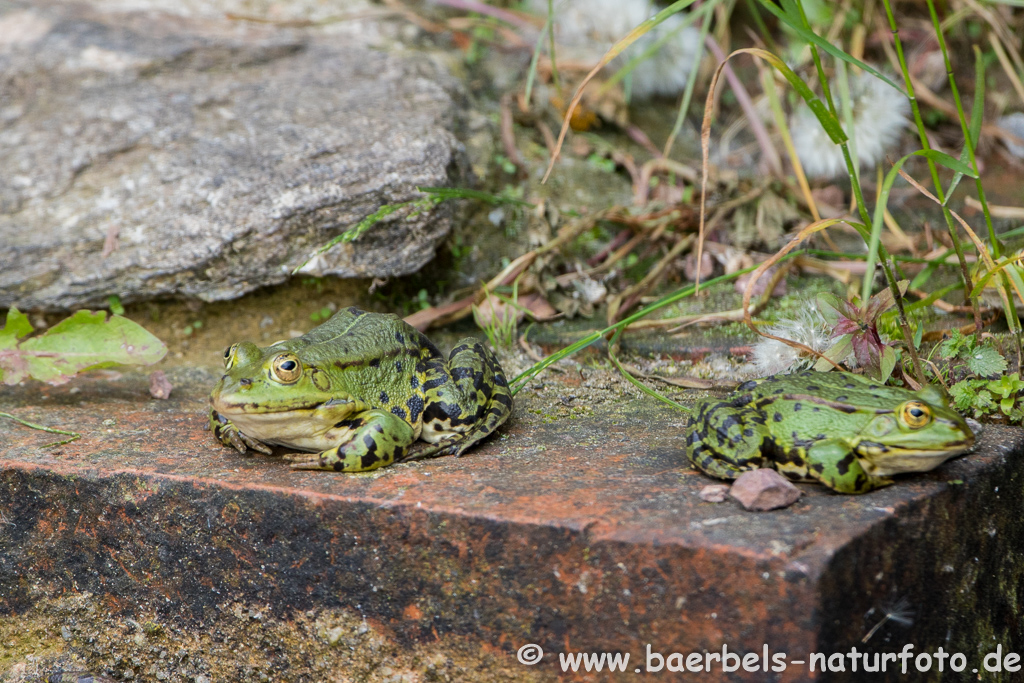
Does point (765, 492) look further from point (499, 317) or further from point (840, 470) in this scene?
point (499, 317)

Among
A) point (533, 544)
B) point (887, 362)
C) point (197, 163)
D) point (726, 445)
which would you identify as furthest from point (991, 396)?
point (197, 163)

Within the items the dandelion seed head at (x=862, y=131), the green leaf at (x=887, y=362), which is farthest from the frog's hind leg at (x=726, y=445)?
the dandelion seed head at (x=862, y=131)

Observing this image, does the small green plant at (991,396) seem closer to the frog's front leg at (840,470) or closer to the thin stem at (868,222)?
the thin stem at (868,222)

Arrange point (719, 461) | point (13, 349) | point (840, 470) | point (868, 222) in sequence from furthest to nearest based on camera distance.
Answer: point (13, 349)
point (868, 222)
point (719, 461)
point (840, 470)

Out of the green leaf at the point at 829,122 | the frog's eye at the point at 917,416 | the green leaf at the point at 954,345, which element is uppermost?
the green leaf at the point at 829,122

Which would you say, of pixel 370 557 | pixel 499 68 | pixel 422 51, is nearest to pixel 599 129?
pixel 499 68

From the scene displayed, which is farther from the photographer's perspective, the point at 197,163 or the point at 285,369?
the point at 197,163
